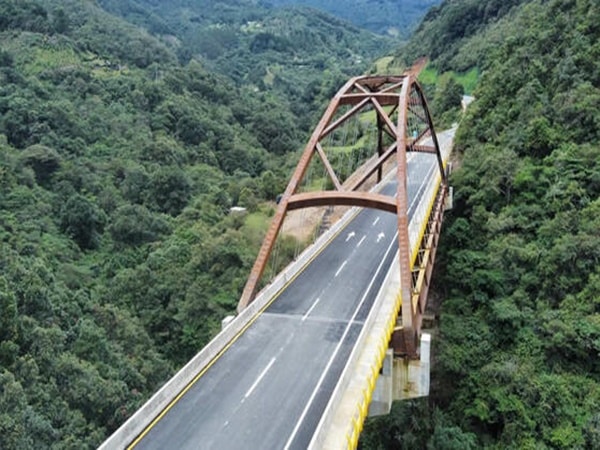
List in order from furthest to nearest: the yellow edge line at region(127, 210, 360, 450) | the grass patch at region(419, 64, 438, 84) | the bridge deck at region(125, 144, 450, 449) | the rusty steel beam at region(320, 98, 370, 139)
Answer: the grass patch at region(419, 64, 438, 84), the rusty steel beam at region(320, 98, 370, 139), the bridge deck at region(125, 144, 450, 449), the yellow edge line at region(127, 210, 360, 450)

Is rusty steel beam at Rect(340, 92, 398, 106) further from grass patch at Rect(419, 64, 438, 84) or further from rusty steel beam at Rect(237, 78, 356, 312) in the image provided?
grass patch at Rect(419, 64, 438, 84)

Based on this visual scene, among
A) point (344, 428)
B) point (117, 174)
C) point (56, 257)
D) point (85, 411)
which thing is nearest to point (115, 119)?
point (117, 174)

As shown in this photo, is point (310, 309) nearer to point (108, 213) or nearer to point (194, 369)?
point (194, 369)

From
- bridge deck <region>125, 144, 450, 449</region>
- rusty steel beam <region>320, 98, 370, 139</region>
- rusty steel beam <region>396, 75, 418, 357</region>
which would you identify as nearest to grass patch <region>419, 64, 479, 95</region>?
rusty steel beam <region>320, 98, 370, 139</region>

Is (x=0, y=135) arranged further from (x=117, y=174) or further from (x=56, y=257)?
(x=56, y=257)

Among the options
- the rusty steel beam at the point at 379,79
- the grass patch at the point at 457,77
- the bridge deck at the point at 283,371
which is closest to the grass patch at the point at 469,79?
the grass patch at the point at 457,77

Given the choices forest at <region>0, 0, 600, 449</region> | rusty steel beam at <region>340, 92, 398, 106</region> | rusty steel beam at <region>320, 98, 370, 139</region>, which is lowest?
forest at <region>0, 0, 600, 449</region>
